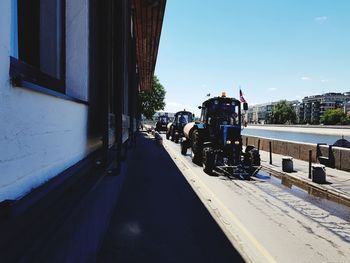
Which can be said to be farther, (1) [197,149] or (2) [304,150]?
(2) [304,150]

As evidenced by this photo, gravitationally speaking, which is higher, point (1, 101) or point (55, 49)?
point (55, 49)

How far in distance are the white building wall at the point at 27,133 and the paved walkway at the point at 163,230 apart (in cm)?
221

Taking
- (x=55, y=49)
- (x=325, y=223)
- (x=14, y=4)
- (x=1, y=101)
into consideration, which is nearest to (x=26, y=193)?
(x=1, y=101)

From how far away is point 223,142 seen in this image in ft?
48.1

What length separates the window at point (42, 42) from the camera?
2787 mm

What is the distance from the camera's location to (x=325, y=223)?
7426mm

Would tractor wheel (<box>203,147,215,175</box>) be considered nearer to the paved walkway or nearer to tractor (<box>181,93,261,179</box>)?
tractor (<box>181,93,261,179</box>)

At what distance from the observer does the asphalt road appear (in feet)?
18.4

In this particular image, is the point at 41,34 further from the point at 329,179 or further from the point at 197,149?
the point at 197,149

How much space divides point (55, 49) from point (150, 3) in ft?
44.3

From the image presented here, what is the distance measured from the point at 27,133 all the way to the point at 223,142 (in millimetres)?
12588

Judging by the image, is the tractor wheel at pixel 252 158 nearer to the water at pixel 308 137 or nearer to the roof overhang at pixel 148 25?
the roof overhang at pixel 148 25

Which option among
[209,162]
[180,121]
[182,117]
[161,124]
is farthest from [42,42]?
[161,124]

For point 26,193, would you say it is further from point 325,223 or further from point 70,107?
point 325,223
